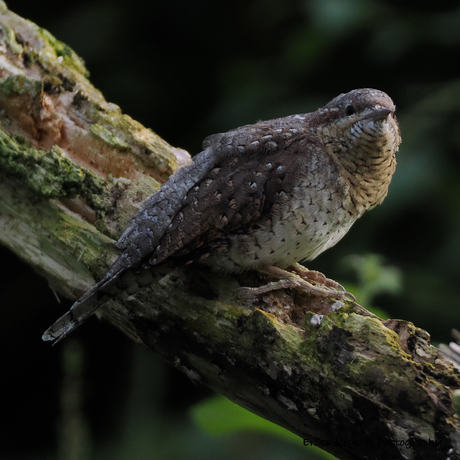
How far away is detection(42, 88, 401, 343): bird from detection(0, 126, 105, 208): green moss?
15.7 inches

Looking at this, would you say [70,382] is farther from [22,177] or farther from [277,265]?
[277,265]

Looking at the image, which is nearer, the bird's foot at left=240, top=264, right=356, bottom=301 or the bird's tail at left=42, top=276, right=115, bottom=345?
the bird's tail at left=42, top=276, right=115, bottom=345

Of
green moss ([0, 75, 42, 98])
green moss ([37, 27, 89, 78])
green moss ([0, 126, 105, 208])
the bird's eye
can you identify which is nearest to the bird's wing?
the bird's eye

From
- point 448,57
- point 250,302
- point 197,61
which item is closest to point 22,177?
point 250,302

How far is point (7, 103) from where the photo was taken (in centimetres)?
263

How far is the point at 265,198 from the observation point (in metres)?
2.14

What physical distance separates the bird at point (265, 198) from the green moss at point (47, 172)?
1.31 feet

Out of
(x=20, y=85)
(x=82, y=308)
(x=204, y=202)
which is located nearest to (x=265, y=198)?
(x=204, y=202)

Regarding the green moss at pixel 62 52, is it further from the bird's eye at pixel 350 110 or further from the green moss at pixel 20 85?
the bird's eye at pixel 350 110

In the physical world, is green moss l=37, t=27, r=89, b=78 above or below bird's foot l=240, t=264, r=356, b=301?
above

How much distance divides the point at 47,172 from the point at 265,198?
3.62ft

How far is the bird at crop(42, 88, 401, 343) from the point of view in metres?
2.08

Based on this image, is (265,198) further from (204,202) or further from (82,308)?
(82,308)

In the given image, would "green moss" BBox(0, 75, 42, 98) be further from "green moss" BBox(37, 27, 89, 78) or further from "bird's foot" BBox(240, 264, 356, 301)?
"bird's foot" BBox(240, 264, 356, 301)
